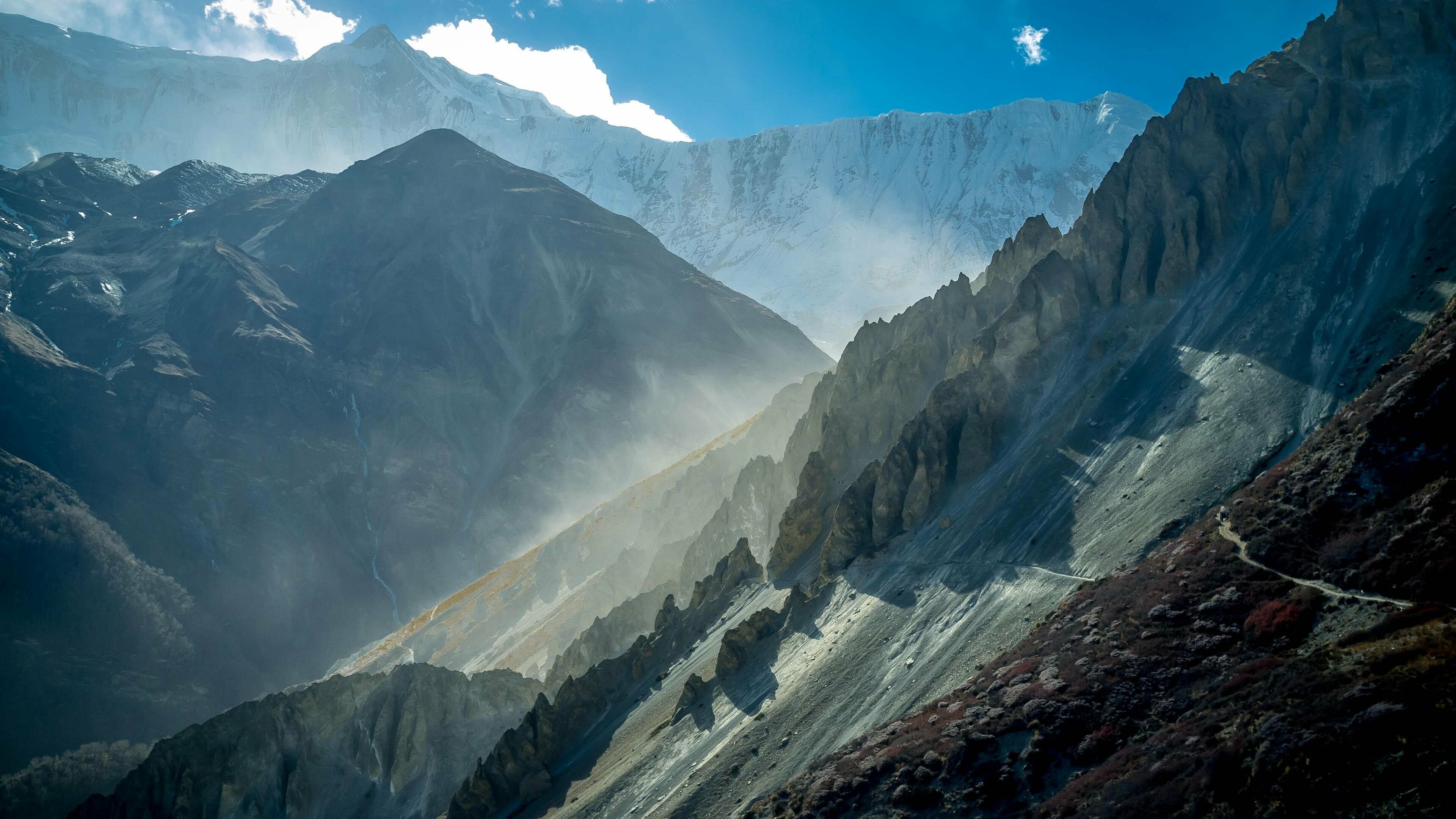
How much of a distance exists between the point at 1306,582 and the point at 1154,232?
42.0m

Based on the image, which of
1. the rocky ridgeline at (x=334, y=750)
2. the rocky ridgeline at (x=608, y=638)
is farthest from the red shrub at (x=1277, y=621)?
the rocky ridgeline at (x=334, y=750)

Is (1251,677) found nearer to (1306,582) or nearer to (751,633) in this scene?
(1306,582)

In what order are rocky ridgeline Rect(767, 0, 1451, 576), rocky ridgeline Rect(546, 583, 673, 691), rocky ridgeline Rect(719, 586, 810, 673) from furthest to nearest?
rocky ridgeline Rect(546, 583, 673, 691)
rocky ridgeline Rect(767, 0, 1451, 576)
rocky ridgeline Rect(719, 586, 810, 673)

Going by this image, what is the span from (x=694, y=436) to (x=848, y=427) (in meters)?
99.6

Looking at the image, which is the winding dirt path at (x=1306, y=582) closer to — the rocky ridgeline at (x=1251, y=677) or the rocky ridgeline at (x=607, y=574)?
the rocky ridgeline at (x=1251, y=677)

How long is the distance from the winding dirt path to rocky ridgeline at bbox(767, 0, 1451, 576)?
23333mm

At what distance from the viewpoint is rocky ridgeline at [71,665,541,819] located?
2574 inches

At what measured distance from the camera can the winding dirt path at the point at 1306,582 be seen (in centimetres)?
2458

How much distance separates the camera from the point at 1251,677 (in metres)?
24.2

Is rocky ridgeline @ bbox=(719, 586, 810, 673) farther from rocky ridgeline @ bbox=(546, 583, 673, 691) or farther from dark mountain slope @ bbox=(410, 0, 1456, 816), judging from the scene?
rocky ridgeline @ bbox=(546, 583, 673, 691)

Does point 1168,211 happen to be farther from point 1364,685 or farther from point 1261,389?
point 1364,685

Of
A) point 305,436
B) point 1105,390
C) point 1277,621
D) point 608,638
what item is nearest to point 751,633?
point 608,638

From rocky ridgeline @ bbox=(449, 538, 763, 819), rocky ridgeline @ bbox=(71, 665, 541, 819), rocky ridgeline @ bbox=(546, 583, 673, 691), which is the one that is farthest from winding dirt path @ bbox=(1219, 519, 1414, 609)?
rocky ridgeline @ bbox=(71, 665, 541, 819)

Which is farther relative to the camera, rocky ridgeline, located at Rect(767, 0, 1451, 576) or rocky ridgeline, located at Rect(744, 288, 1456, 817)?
rocky ridgeline, located at Rect(767, 0, 1451, 576)
